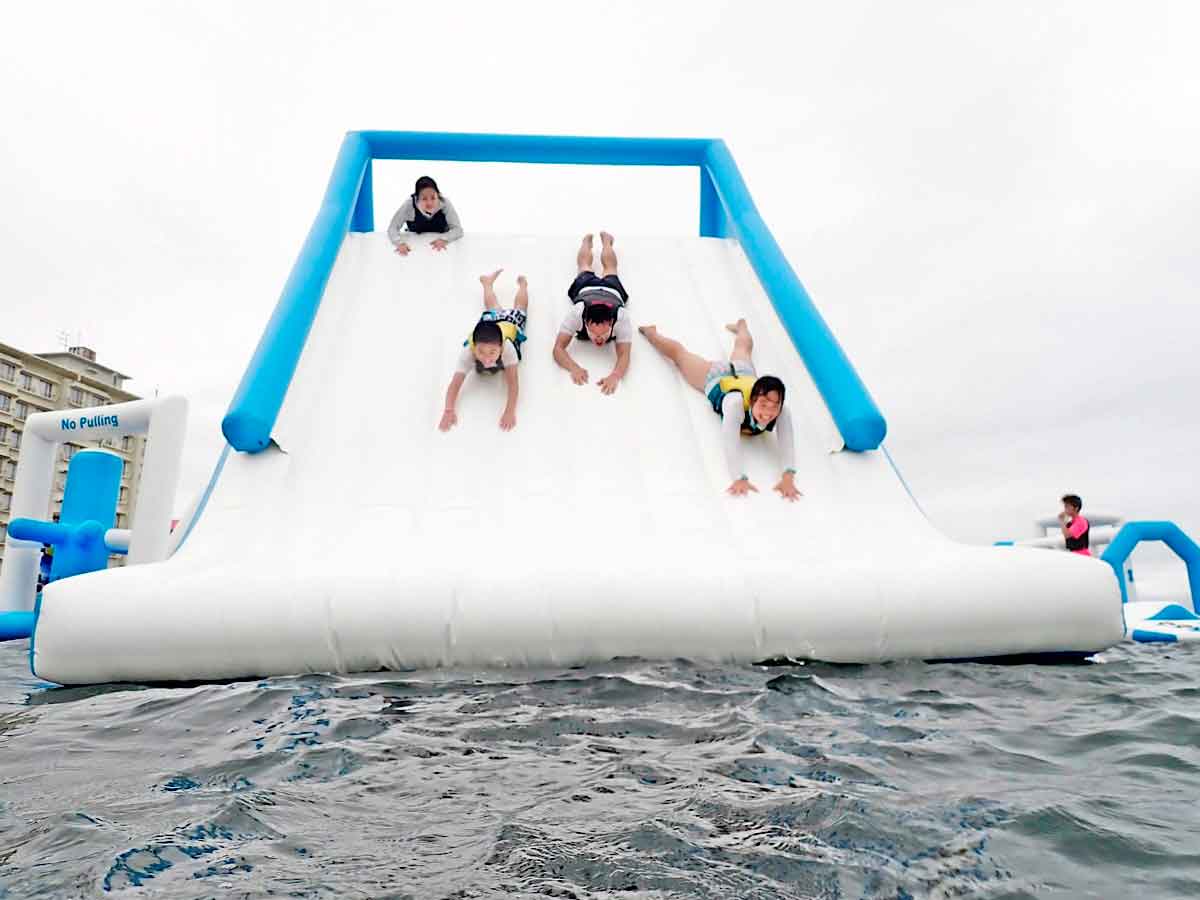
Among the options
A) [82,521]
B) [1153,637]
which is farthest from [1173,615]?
[82,521]

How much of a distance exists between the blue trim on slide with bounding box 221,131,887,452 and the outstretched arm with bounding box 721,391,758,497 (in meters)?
0.34

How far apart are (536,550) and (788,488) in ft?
2.74

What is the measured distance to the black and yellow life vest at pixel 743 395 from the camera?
2.76m

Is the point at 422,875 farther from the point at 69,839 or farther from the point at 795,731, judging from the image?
the point at 795,731

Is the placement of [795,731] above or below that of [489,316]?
below

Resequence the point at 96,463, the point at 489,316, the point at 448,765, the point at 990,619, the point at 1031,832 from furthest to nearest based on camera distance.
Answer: the point at 489,316
the point at 96,463
the point at 990,619
the point at 448,765
the point at 1031,832

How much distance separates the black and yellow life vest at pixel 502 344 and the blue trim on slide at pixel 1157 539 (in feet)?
8.61

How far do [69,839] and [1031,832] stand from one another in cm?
107

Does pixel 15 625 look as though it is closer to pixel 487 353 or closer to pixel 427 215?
pixel 487 353

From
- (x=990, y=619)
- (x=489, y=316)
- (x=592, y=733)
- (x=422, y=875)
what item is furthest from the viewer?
(x=489, y=316)

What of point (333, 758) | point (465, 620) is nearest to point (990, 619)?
point (465, 620)

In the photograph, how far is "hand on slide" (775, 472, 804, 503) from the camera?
2.53 meters

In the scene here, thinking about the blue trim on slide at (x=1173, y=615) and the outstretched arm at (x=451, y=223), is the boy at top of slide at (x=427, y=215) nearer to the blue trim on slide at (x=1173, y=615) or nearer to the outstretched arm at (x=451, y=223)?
the outstretched arm at (x=451, y=223)

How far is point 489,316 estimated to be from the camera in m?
3.37
